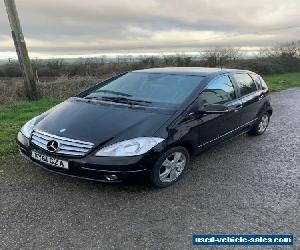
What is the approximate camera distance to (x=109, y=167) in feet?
12.4

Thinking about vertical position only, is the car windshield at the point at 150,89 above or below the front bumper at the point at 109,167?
above

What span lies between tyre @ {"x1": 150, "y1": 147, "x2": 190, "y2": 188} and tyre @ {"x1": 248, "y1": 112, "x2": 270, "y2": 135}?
2482 millimetres

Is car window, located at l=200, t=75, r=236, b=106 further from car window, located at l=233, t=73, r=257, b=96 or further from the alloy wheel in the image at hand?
the alloy wheel

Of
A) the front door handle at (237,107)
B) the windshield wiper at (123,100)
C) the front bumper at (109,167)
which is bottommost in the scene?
the front bumper at (109,167)

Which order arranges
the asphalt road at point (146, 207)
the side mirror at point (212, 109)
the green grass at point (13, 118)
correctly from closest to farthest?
the asphalt road at point (146, 207) < the side mirror at point (212, 109) < the green grass at point (13, 118)

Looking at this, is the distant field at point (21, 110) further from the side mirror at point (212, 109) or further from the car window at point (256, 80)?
the car window at point (256, 80)

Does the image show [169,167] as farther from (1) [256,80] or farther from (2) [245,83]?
(1) [256,80]

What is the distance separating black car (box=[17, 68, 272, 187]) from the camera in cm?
384

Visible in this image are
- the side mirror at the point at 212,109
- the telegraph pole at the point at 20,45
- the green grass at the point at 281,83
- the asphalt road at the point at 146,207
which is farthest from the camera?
the green grass at the point at 281,83

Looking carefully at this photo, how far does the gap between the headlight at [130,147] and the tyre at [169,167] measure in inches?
9.4

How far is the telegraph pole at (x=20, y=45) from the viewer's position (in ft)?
28.1

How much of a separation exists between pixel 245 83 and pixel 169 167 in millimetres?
2625

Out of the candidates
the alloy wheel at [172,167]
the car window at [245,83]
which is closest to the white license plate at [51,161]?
the alloy wheel at [172,167]

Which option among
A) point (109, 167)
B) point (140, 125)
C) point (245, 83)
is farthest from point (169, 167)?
point (245, 83)
